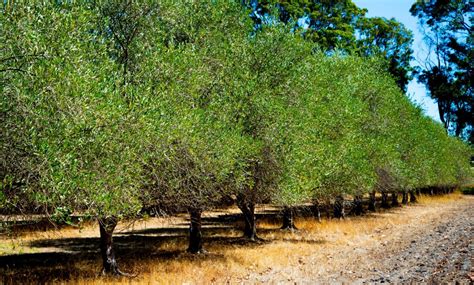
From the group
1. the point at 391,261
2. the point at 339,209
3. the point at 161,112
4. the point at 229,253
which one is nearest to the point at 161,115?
the point at 161,112

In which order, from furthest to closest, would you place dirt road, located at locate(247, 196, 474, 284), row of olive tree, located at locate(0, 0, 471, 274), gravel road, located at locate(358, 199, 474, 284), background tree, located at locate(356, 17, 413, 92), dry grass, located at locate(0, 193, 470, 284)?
background tree, located at locate(356, 17, 413, 92) → dry grass, located at locate(0, 193, 470, 284) → dirt road, located at locate(247, 196, 474, 284) → gravel road, located at locate(358, 199, 474, 284) → row of olive tree, located at locate(0, 0, 471, 274)

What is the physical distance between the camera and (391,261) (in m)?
19.9

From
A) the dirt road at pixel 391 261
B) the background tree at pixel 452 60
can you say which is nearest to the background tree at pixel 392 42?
the background tree at pixel 452 60

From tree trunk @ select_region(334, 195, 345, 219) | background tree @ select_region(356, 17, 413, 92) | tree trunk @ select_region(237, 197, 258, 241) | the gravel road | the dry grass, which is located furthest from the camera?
background tree @ select_region(356, 17, 413, 92)

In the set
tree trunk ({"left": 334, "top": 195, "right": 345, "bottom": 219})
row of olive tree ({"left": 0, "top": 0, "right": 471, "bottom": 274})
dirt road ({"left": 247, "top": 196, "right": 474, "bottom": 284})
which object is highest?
row of olive tree ({"left": 0, "top": 0, "right": 471, "bottom": 274})

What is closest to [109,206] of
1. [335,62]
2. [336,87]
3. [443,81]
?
[336,87]

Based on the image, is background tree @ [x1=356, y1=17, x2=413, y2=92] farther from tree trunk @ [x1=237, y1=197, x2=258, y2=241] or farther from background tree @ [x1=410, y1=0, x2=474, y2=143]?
tree trunk @ [x1=237, y1=197, x2=258, y2=241]

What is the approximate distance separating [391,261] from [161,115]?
1209cm

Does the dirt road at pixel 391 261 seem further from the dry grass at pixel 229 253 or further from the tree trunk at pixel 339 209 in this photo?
the tree trunk at pixel 339 209

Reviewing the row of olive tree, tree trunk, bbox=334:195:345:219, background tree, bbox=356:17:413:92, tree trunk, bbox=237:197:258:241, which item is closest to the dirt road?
the row of olive tree

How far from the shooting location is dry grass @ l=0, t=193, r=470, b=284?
16.9 meters

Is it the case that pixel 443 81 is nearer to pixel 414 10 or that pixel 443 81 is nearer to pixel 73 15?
pixel 414 10

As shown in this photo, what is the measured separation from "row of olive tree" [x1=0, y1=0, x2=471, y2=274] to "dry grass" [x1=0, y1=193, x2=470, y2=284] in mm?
1420

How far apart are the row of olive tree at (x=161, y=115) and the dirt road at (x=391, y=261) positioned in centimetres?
315
